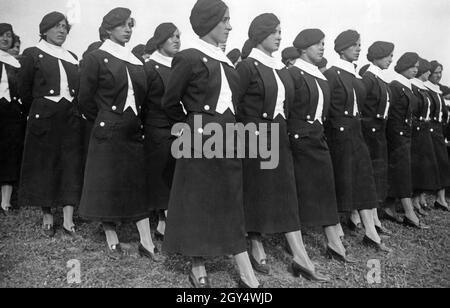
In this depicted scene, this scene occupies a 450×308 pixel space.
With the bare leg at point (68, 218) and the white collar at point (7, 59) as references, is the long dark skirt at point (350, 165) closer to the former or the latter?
the bare leg at point (68, 218)

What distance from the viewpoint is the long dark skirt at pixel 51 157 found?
5.54 m

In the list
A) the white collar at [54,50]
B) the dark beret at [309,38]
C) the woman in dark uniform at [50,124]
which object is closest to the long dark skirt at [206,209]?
the dark beret at [309,38]

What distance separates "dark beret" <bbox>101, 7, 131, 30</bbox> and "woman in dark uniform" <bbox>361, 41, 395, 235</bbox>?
10.4 feet

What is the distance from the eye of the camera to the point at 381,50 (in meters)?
6.43

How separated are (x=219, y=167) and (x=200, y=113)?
50 centimetres

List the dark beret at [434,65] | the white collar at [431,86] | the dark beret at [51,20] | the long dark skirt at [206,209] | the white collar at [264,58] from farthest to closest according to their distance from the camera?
1. the dark beret at [434,65]
2. the white collar at [431,86]
3. the dark beret at [51,20]
4. the white collar at [264,58]
5. the long dark skirt at [206,209]

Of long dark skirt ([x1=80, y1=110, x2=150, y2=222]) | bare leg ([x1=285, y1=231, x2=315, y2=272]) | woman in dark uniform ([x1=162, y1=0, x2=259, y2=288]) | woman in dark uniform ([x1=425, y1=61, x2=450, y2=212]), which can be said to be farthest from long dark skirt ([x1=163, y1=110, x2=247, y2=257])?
woman in dark uniform ([x1=425, y1=61, x2=450, y2=212])

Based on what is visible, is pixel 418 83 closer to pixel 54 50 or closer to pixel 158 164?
pixel 158 164

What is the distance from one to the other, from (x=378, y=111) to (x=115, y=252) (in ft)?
12.5

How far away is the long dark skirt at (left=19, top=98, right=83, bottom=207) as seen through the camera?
554cm

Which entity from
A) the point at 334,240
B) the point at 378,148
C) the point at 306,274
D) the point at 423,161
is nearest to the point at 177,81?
the point at 306,274

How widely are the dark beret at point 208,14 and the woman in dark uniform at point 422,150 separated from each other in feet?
14.6

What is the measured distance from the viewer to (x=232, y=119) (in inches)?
163

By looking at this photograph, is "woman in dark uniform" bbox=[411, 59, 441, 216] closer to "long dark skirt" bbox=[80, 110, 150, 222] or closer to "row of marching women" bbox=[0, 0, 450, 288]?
"row of marching women" bbox=[0, 0, 450, 288]
